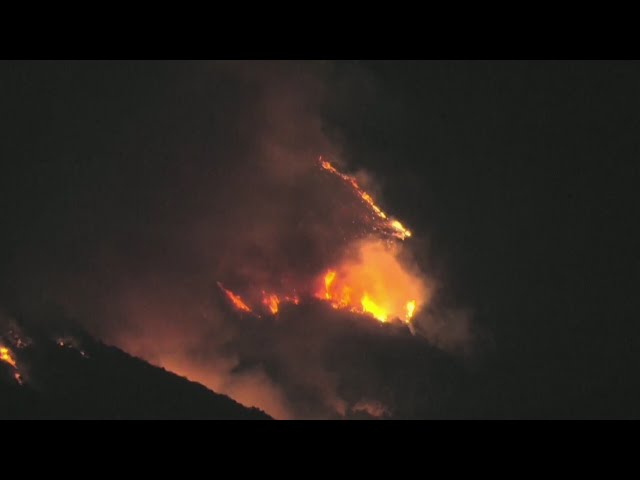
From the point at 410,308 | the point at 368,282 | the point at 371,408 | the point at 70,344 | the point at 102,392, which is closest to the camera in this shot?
the point at 102,392

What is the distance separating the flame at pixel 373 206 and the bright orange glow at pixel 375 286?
927 mm

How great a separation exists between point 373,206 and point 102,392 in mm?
12563

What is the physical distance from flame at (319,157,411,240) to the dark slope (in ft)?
30.9

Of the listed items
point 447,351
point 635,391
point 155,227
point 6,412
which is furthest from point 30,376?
point 635,391

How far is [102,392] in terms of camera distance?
→ 1666 cm

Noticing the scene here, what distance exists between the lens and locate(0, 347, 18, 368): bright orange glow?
17891 mm

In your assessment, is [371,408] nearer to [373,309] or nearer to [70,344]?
[373,309]

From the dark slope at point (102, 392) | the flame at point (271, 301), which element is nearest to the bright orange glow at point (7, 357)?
the dark slope at point (102, 392)

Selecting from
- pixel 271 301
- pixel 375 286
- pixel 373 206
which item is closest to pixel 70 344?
pixel 271 301

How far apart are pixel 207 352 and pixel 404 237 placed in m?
10.2

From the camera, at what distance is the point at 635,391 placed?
70.5 ft

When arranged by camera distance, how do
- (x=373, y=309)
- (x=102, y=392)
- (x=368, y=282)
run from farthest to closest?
(x=368, y=282) < (x=373, y=309) < (x=102, y=392)

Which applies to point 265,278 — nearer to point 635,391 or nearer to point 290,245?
point 290,245

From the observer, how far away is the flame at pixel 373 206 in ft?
73.1
